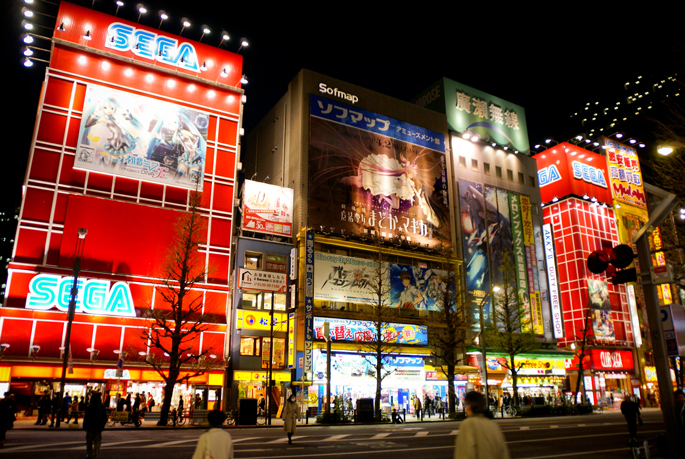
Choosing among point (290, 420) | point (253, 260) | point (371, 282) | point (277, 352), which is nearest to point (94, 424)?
point (290, 420)

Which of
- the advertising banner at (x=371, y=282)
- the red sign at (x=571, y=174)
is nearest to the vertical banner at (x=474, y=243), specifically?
the advertising banner at (x=371, y=282)

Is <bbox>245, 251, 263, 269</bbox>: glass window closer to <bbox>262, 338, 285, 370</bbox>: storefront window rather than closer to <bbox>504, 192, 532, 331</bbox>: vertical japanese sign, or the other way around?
<bbox>262, 338, 285, 370</bbox>: storefront window

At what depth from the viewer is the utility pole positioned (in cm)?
768

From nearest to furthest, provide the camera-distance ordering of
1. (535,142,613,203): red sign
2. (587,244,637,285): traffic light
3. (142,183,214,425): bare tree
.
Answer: (587,244,637,285): traffic light < (142,183,214,425): bare tree < (535,142,613,203): red sign

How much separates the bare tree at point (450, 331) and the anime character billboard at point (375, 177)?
447 cm

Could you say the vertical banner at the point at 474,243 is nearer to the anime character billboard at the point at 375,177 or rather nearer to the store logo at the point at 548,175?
the anime character billboard at the point at 375,177

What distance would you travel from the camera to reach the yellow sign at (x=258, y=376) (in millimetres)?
32438

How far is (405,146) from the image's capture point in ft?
146

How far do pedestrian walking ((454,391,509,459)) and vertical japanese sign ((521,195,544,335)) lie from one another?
45837mm

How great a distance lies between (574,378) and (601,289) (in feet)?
35.0

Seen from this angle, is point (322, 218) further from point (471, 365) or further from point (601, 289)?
point (601, 289)

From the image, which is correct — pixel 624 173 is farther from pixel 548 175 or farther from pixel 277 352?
pixel 277 352

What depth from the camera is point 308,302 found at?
114ft

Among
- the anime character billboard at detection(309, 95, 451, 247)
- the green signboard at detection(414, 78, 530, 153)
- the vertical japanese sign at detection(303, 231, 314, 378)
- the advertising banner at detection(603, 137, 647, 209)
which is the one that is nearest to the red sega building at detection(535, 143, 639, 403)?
the advertising banner at detection(603, 137, 647, 209)
